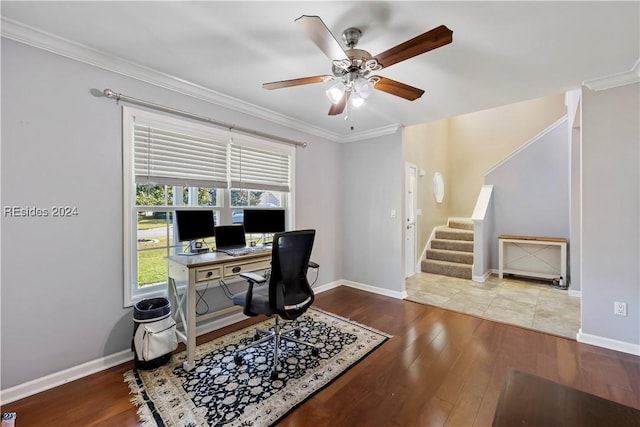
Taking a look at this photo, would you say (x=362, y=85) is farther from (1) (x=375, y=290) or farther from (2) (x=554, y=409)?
(1) (x=375, y=290)

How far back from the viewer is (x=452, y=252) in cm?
534

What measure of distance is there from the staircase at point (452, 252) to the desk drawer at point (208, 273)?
4.32 metres

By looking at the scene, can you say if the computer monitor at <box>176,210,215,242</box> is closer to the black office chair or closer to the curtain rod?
the black office chair

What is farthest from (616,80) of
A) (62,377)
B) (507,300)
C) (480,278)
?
(62,377)

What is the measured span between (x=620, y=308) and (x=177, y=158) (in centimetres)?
437

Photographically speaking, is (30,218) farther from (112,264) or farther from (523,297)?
(523,297)

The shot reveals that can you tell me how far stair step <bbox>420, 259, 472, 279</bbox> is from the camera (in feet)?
16.0

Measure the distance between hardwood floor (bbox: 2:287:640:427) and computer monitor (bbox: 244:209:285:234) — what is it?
3.70 ft

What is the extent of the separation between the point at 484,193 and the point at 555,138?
142 cm

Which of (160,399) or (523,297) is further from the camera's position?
(523,297)

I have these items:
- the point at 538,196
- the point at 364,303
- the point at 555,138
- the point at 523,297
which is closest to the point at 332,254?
the point at 364,303

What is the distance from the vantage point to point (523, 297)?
3885mm

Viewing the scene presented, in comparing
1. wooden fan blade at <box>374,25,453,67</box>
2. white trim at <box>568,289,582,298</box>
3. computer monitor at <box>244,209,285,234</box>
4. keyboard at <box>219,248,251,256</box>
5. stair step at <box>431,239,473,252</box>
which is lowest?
white trim at <box>568,289,582,298</box>

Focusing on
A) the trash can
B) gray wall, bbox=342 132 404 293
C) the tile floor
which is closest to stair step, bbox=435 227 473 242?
the tile floor
